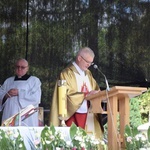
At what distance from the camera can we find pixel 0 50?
789cm

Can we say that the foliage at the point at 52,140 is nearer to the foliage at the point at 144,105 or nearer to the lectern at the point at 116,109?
the lectern at the point at 116,109

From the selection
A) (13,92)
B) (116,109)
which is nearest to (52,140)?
(116,109)

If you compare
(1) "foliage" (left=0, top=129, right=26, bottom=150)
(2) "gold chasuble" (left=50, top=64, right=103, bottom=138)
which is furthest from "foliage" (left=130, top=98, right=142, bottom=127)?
(1) "foliage" (left=0, top=129, right=26, bottom=150)

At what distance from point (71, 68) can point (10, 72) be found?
2.67 m

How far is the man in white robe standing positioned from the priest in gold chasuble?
3.83 feet

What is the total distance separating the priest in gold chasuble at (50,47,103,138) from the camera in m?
4.96

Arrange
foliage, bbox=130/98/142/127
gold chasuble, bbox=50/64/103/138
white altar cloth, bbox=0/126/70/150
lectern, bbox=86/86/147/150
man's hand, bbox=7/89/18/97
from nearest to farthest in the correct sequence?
white altar cloth, bbox=0/126/70/150 < lectern, bbox=86/86/147/150 < gold chasuble, bbox=50/64/103/138 < man's hand, bbox=7/89/18/97 < foliage, bbox=130/98/142/127

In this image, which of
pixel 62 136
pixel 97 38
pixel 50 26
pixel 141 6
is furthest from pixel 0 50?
pixel 62 136

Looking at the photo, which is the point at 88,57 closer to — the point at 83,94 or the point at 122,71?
the point at 83,94

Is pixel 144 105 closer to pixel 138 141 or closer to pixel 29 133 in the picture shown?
pixel 29 133

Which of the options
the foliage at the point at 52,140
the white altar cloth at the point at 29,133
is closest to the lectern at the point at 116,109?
the white altar cloth at the point at 29,133

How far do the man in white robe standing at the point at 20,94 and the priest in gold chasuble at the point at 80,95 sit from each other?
3.83 ft

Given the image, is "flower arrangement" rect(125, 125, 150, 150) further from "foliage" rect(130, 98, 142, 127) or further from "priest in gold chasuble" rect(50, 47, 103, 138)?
"foliage" rect(130, 98, 142, 127)

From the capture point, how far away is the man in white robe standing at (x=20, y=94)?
637 centimetres
